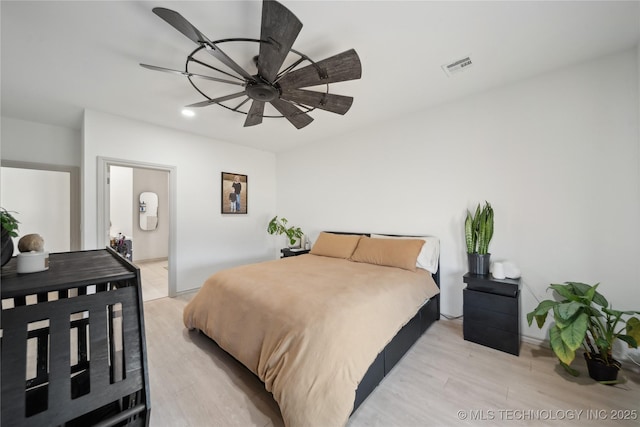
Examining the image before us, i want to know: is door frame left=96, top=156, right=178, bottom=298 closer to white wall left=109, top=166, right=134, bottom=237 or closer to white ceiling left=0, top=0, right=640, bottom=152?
white ceiling left=0, top=0, right=640, bottom=152

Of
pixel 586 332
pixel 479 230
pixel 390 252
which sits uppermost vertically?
pixel 479 230

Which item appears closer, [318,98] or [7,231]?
[7,231]

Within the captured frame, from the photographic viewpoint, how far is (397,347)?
2020 millimetres

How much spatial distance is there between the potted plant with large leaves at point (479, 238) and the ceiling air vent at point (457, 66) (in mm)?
1360

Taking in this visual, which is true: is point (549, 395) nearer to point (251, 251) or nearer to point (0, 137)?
point (251, 251)

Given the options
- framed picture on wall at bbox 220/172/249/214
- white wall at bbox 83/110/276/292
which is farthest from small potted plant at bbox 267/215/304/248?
framed picture on wall at bbox 220/172/249/214

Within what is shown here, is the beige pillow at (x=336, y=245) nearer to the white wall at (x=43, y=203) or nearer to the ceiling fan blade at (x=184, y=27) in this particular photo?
the ceiling fan blade at (x=184, y=27)

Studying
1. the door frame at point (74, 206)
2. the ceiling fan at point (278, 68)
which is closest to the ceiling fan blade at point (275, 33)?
the ceiling fan at point (278, 68)

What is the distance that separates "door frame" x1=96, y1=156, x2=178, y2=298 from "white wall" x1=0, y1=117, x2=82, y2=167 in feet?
3.60

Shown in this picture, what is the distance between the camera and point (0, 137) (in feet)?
10.2

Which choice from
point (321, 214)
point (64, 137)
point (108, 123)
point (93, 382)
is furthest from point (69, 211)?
point (93, 382)

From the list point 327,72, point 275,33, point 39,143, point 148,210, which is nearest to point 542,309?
point 327,72

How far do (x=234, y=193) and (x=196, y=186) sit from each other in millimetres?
666

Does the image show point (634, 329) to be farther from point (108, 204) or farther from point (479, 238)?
point (108, 204)
